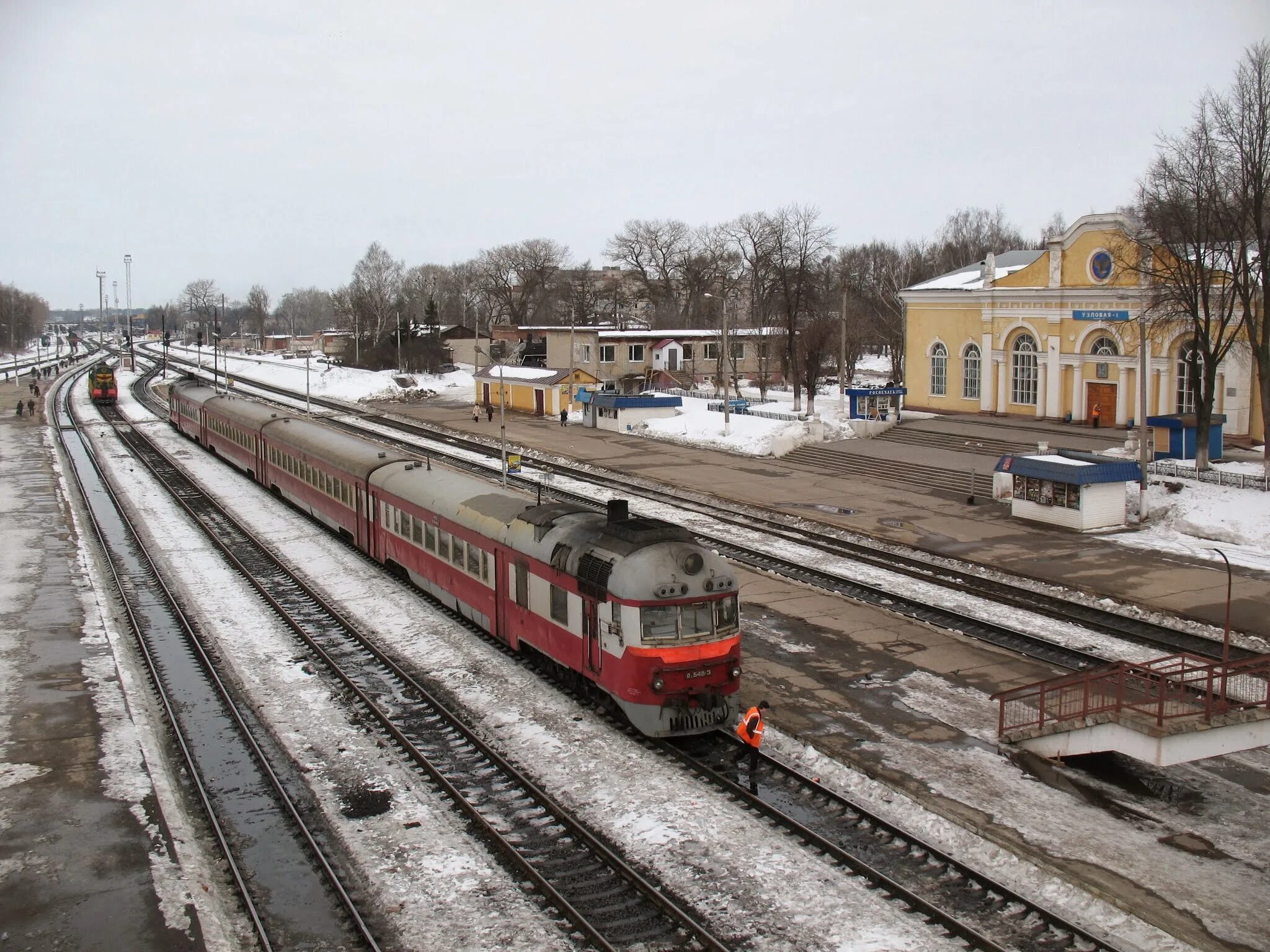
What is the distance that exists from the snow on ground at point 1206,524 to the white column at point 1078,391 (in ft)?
46.6

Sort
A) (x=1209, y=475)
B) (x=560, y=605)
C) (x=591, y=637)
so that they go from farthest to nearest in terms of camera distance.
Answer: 1. (x=1209, y=475)
2. (x=560, y=605)
3. (x=591, y=637)

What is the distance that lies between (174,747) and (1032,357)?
4292cm

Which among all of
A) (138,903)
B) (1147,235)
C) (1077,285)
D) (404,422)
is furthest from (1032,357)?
(138,903)

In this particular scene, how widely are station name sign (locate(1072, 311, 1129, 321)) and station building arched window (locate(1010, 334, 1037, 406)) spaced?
119 inches

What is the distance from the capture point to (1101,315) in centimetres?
4503

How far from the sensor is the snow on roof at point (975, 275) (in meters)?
52.2

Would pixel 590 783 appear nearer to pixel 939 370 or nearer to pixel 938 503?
pixel 938 503

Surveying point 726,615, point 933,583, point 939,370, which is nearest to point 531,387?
point 939,370

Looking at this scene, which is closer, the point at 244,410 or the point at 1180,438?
the point at 1180,438

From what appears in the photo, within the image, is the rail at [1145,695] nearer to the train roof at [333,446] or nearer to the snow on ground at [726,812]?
the snow on ground at [726,812]

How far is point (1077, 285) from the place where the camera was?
Result: 46031 mm

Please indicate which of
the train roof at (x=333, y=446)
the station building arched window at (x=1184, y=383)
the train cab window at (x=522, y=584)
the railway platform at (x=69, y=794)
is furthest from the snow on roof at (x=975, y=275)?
the railway platform at (x=69, y=794)

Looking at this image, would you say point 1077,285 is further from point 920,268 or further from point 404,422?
point 920,268

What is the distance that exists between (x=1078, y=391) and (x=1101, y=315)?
3.53 meters
